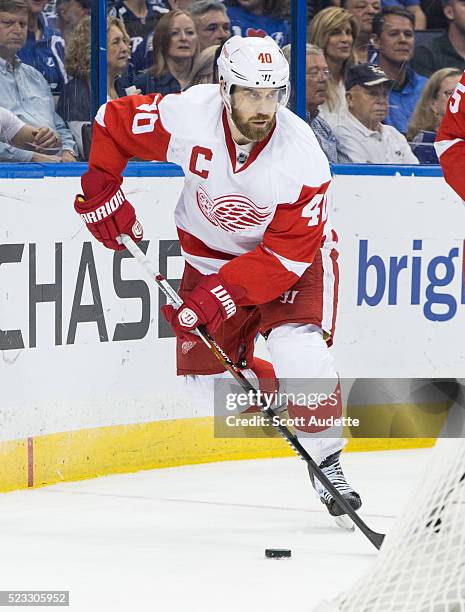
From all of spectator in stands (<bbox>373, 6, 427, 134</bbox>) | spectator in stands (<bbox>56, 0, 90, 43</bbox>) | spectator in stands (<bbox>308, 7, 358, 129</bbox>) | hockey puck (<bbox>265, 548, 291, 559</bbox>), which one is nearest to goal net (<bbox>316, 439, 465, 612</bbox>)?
hockey puck (<bbox>265, 548, 291, 559</bbox>)

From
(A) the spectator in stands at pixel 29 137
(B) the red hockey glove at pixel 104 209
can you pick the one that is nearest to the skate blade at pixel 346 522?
(B) the red hockey glove at pixel 104 209

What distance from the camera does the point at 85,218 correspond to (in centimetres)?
421

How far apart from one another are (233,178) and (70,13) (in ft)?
4.23

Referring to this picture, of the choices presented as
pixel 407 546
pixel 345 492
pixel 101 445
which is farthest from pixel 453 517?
pixel 101 445

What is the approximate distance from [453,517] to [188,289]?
5.59 ft

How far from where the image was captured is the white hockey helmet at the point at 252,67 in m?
3.87

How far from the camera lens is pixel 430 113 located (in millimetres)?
5730

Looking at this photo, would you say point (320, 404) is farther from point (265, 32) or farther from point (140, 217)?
point (265, 32)

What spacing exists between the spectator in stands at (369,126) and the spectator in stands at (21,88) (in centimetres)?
110

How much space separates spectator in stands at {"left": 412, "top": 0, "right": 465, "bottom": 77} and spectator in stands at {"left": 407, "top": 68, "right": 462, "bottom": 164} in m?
0.04

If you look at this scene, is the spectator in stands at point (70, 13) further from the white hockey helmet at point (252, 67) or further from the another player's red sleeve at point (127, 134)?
the white hockey helmet at point (252, 67)

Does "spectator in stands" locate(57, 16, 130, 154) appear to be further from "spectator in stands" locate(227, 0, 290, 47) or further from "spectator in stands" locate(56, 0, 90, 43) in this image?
"spectator in stands" locate(227, 0, 290, 47)

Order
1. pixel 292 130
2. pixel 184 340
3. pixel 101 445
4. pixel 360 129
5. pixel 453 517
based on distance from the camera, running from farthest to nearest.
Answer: pixel 360 129 → pixel 101 445 → pixel 184 340 → pixel 292 130 → pixel 453 517

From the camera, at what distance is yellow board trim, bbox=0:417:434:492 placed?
4629 millimetres
